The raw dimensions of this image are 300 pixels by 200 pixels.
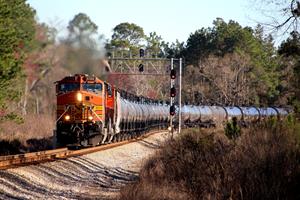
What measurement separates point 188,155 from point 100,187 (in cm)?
260

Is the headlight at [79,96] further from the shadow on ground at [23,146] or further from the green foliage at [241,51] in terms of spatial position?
the green foliage at [241,51]

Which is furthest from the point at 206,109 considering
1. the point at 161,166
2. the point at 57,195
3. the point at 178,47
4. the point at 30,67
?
the point at 178,47

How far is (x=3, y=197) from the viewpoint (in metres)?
12.6

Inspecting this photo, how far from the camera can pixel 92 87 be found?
27016mm

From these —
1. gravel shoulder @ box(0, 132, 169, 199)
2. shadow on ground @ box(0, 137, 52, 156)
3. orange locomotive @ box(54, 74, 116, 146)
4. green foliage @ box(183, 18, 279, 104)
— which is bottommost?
gravel shoulder @ box(0, 132, 169, 199)

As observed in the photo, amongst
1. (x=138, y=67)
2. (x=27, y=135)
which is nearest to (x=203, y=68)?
(x=138, y=67)

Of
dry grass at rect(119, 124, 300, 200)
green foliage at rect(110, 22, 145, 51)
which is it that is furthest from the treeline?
dry grass at rect(119, 124, 300, 200)

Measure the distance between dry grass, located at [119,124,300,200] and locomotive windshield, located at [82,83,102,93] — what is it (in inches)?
449

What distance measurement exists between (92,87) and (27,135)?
9.82 m

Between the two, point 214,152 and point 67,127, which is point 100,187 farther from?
point 67,127

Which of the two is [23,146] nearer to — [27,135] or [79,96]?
[79,96]

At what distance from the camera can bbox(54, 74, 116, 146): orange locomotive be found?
88.0 feet

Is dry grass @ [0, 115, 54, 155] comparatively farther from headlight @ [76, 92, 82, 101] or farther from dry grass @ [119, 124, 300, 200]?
dry grass @ [119, 124, 300, 200]

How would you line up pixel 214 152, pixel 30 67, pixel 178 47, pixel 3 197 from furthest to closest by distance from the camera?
1. pixel 178 47
2. pixel 30 67
3. pixel 214 152
4. pixel 3 197
